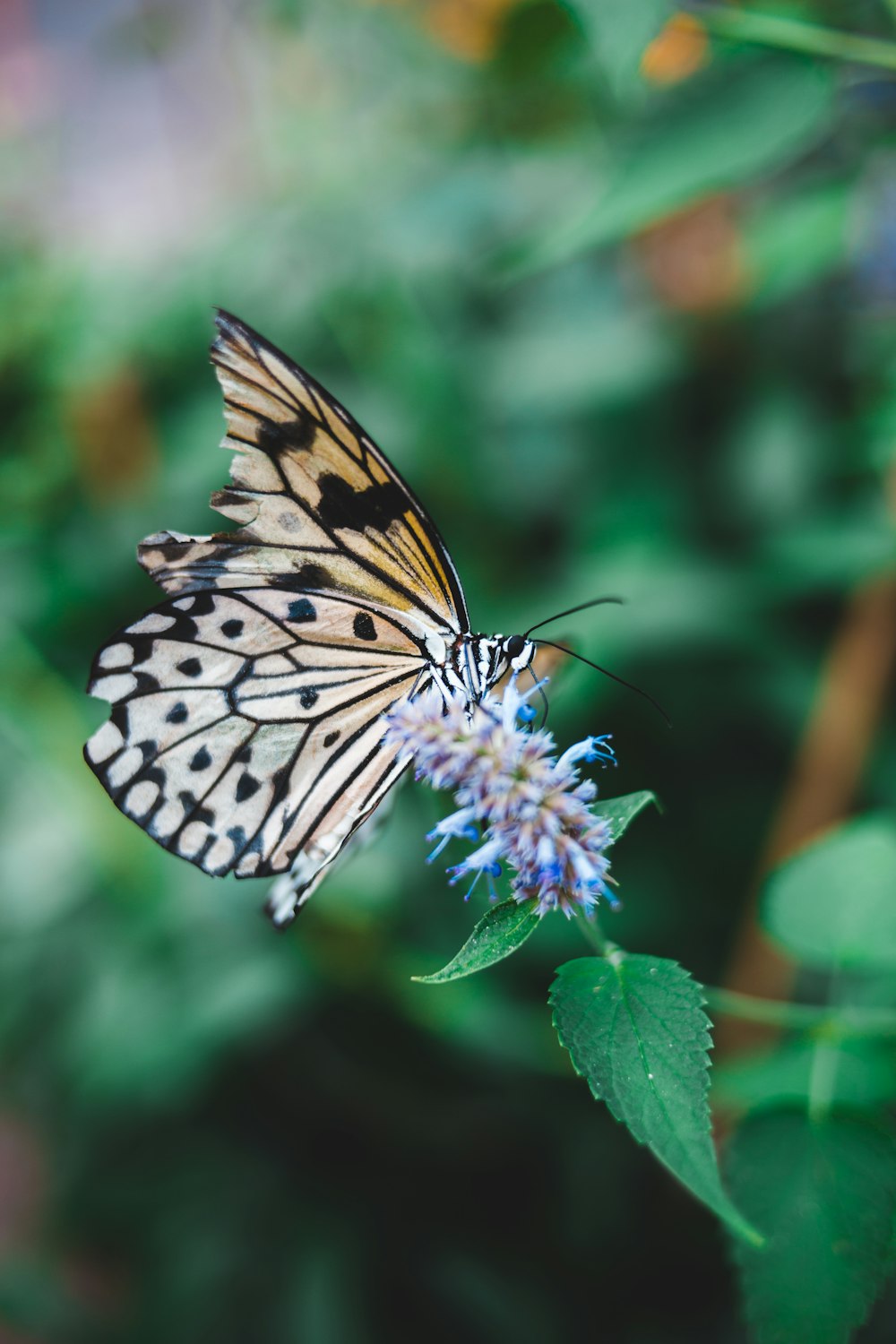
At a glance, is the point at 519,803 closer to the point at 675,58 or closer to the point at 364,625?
the point at 364,625

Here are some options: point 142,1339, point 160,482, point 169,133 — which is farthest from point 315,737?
point 169,133

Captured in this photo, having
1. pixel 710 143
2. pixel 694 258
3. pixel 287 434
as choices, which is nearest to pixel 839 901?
pixel 287 434

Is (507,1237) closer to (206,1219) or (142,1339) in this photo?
(206,1219)

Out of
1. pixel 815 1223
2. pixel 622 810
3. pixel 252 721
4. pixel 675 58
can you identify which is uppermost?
pixel 675 58

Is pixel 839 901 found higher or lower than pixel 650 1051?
lower

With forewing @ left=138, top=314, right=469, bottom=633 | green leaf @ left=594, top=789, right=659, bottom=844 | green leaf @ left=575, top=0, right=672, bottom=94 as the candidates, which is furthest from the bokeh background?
green leaf @ left=594, top=789, right=659, bottom=844

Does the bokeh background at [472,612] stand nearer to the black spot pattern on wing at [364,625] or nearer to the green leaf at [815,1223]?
the black spot pattern on wing at [364,625]
